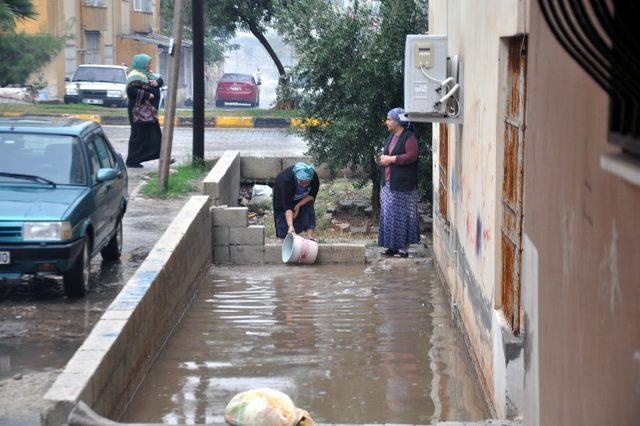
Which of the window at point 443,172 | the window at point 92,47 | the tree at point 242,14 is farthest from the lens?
the window at point 92,47

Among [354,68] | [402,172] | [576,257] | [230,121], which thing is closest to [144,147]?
[354,68]

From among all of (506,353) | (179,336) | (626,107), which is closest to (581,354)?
(626,107)

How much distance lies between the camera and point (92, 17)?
47.2 metres

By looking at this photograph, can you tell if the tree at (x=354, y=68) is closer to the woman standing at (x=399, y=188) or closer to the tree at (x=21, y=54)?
the woman standing at (x=399, y=188)

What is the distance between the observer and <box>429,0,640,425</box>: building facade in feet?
11.9

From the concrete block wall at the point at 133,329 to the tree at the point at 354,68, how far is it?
407cm

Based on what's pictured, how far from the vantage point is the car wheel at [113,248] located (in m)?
12.5

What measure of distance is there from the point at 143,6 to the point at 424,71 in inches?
1769

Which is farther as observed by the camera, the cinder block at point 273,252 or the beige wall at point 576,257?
the cinder block at point 273,252

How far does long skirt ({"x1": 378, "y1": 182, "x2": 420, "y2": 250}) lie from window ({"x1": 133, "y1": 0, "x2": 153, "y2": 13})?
136ft

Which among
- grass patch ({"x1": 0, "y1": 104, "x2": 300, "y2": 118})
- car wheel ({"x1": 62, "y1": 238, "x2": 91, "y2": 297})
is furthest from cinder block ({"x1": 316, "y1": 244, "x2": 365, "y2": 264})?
grass patch ({"x1": 0, "y1": 104, "x2": 300, "y2": 118})

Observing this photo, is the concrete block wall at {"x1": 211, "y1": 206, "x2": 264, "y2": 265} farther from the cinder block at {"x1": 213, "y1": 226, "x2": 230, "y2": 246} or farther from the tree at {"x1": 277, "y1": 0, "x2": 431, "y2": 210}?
the tree at {"x1": 277, "y1": 0, "x2": 431, "y2": 210}

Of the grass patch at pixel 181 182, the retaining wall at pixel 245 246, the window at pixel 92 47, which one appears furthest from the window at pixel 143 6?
the retaining wall at pixel 245 246

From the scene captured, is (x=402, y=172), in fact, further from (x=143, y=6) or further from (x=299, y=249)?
(x=143, y=6)
